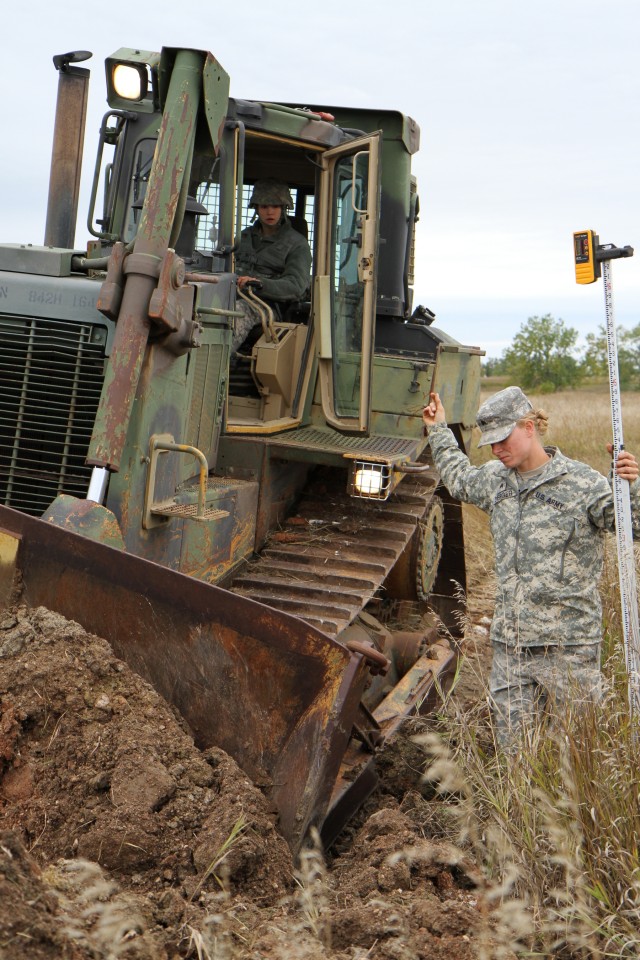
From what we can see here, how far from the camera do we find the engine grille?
4355 millimetres

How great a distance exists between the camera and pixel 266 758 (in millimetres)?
3543

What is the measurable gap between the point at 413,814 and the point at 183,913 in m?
1.55

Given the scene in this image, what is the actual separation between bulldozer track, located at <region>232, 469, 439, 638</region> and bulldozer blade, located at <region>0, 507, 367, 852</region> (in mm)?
1263

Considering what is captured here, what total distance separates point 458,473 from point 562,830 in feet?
6.34

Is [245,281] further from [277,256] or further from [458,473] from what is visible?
[458,473]

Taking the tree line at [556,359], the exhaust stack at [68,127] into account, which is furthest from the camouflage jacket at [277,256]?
the tree line at [556,359]

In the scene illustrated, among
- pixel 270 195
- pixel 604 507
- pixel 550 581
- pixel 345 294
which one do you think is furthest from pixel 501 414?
pixel 270 195

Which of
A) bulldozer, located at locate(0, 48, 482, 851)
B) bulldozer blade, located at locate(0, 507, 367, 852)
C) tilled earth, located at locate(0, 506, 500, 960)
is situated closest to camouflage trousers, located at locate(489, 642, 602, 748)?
bulldozer, located at locate(0, 48, 482, 851)

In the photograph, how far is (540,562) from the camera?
4574 mm

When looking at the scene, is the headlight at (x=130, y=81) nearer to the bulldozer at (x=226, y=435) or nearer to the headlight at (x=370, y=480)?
the bulldozer at (x=226, y=435)

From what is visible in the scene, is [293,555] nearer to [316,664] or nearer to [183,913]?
[316,664]

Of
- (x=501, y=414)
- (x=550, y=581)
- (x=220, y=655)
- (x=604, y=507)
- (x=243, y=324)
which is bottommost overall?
(x=220, y=655)

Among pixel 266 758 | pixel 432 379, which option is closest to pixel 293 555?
pixel 432 379

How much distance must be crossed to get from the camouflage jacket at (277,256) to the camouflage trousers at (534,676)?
2.64 m
